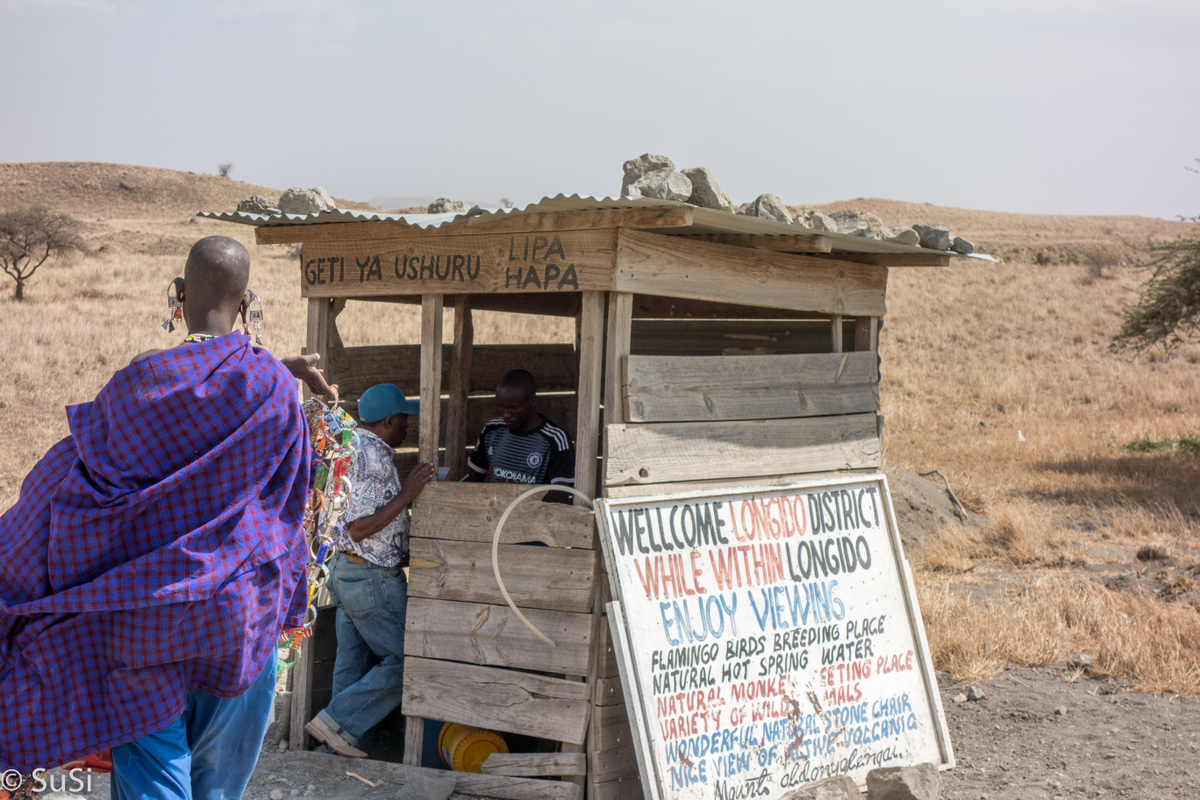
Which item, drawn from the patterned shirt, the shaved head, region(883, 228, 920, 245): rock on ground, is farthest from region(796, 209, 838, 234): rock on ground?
the shaved head

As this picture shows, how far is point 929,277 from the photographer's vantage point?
115ft

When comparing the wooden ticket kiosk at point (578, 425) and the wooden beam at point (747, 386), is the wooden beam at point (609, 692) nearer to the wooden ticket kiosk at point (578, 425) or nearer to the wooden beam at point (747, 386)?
the wooden ticket kiosk at point (578, 425)

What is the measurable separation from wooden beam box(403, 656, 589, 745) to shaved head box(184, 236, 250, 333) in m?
2.13

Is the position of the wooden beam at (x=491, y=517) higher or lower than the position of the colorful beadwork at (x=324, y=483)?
lower

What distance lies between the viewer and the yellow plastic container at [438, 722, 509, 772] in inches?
170

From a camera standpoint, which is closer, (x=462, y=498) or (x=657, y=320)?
(x=462, y=498)

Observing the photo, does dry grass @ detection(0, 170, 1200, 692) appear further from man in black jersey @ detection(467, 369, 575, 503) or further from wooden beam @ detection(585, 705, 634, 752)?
man in black jersey @ detection(467, 369, 575, 503)

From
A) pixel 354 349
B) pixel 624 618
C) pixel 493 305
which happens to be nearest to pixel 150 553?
pixel 624 618

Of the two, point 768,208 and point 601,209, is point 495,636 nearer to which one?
point 601,209

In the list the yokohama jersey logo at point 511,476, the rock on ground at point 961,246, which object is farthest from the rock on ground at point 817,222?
the yokohama jersey logo at point 511,476

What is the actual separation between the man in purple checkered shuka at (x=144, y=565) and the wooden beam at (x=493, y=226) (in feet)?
5.75

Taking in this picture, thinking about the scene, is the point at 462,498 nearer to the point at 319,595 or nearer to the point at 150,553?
the point at 319,595

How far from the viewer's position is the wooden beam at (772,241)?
177 inches

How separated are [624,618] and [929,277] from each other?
33468 mm
